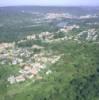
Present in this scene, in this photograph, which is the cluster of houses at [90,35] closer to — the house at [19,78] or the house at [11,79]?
the house at [19,78]

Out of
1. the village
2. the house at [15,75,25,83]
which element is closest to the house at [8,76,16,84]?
the village

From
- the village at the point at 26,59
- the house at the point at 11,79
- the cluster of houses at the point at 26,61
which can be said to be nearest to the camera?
the house at the point at 11,79

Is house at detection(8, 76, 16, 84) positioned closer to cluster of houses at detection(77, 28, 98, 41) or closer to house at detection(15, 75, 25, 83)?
house at detection(15, 75, 25, 83)

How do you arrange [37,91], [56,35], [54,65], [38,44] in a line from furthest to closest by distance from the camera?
[56,35] < [38,44] < [54,65] < [37,91]

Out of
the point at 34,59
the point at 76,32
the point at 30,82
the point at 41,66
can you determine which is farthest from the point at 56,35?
the point at 30,82

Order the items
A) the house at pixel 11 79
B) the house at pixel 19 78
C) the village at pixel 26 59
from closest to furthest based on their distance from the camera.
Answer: the house at pixel 11 79 → the house at pixel 19 78 → the village at pixel 26 59

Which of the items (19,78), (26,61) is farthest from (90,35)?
(19,78)

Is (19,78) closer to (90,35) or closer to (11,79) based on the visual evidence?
(11,79)

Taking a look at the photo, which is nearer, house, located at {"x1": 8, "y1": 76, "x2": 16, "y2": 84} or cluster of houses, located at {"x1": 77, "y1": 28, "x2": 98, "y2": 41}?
house, located at {"x1": 8, "y1": 76, "x2": 16, "y2": 84}

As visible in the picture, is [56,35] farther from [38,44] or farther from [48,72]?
[48,72]

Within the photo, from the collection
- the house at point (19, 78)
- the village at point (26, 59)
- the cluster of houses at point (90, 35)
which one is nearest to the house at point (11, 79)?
the village at point (26, 59)

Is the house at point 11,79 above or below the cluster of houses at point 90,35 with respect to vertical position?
above
